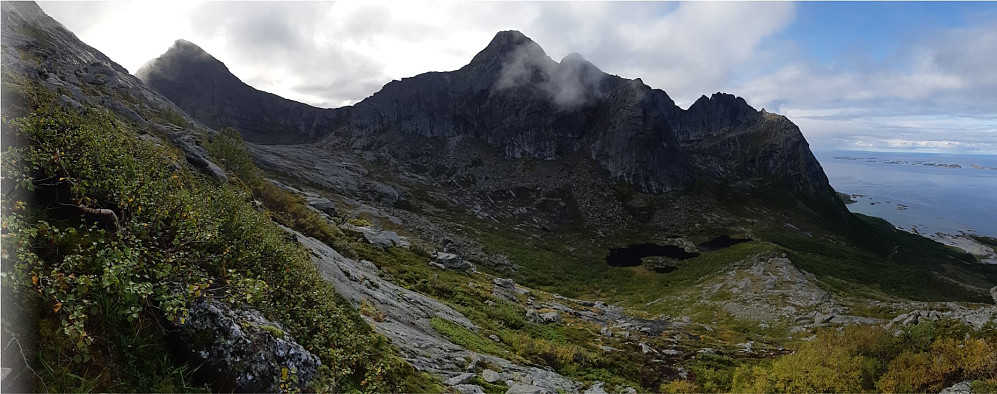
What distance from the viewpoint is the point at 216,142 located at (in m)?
30.8

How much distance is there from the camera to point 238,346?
6578 millimetres

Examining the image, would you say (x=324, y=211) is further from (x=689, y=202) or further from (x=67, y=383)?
(x=689, y=202)

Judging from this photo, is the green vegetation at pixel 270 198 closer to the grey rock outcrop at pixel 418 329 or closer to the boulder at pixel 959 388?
the grey rock outcrop at pixel 418 329

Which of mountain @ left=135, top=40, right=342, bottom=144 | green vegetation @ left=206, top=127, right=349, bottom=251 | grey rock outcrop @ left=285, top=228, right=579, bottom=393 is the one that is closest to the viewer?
grey rock outcrop @ left=285, top=228, right=579, bottom=393

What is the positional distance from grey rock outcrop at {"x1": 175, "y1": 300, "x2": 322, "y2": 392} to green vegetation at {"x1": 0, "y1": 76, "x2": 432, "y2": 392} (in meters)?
0.25

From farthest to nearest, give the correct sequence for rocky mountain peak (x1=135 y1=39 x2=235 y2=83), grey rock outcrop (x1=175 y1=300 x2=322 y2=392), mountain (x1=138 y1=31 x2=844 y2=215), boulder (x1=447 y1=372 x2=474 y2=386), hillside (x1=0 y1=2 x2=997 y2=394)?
rocky mountain peak (x1=135 y1=39 x2=235 y2=83) < mountain (x1=138 y1=31 x2=844 y2=215) < boulder (x1=447 y1=372 x2=474 y2=386) < grey rock outcrop (x1=175 y1=300 x2=322 y2=392) < hillside (x1=0 y1=2 x2=997 y2=394)

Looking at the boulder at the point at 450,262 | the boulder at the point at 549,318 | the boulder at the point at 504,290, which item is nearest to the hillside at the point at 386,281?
the boulder at the point at 504,290

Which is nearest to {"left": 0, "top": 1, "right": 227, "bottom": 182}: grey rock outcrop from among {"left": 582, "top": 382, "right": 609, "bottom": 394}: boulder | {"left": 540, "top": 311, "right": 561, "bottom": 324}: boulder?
{"left": 582, "top": 382, "right": 609, "bottom": 394}: boulder

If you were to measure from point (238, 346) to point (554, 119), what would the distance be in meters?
157

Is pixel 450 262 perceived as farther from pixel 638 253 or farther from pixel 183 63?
pixel 183 63

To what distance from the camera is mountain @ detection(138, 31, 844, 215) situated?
141m

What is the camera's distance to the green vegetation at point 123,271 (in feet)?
16.2

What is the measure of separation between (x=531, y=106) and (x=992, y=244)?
213m

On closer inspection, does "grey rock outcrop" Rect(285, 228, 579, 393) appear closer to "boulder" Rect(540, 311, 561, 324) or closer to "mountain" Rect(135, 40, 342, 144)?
"boulder" Rect(540, 311, 561, 324)
